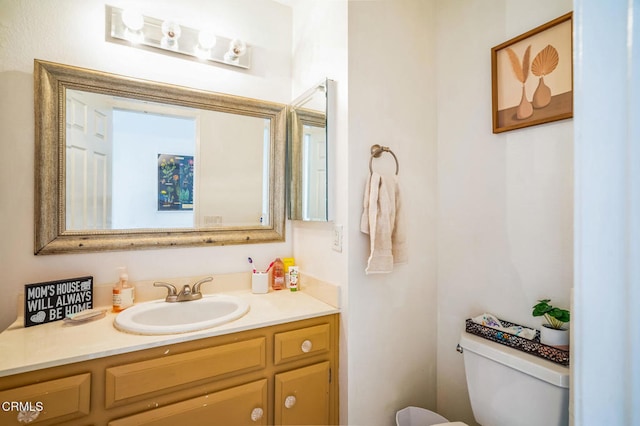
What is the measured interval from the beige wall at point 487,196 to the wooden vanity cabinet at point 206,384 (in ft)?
2.19

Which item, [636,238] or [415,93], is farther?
[415,93]

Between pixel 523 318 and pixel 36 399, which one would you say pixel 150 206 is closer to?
pixel 36 399

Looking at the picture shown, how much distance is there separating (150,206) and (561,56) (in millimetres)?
1914

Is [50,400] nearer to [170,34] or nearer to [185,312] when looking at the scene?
[185,312]

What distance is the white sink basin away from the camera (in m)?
1.31

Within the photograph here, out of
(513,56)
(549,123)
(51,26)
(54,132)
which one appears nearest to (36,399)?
(54,132)

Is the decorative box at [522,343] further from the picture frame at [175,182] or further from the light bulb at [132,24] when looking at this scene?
the light bulb at [132,24]

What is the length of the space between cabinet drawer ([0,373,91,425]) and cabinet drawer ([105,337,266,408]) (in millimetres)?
69

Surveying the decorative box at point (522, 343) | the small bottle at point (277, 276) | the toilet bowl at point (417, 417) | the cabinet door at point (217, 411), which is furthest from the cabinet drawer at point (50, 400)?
the decorative box at point (522, 343)

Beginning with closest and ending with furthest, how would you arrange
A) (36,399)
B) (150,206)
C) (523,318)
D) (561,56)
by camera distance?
1. (36,399)
2. (561,56)
3. (523,318)
4. (150,206)

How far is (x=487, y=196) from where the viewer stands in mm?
1460

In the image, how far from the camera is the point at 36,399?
3.14 feet

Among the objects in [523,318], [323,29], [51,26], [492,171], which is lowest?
[523,318]

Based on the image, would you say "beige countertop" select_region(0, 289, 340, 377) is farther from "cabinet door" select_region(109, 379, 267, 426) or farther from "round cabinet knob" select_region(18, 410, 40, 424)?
"cabinet door" select_region(109, 379, 267, 426)
